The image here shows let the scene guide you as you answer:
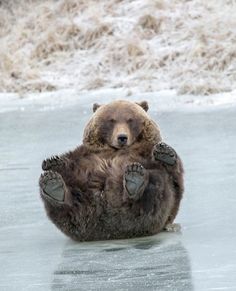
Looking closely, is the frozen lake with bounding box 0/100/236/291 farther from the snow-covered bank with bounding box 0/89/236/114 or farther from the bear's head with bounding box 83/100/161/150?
the snow-covered bank with bounding box 0/89/236/114

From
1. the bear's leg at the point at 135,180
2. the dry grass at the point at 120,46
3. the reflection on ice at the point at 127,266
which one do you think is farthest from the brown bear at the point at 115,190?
the dry grass at the point at 120,46

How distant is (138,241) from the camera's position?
630cm

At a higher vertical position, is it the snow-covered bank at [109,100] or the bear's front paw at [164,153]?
the bear's front paw at [164,153]

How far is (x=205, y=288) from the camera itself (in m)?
4.81

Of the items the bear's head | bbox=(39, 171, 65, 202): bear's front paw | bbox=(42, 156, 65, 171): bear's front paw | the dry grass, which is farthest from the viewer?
the dry grass

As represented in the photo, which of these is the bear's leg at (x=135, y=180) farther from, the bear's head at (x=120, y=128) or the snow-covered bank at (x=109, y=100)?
the snow-covered bank at (x=109, y=100)

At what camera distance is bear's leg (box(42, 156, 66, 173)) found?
634cm

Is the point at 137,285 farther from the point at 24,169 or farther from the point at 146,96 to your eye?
the point at 146,96

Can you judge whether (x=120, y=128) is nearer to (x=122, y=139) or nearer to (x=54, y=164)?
(x=122, y=139)

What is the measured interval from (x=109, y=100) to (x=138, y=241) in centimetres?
773

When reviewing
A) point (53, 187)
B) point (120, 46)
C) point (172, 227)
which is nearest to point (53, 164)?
point (53, 187)

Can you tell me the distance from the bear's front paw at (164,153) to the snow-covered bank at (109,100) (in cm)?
627

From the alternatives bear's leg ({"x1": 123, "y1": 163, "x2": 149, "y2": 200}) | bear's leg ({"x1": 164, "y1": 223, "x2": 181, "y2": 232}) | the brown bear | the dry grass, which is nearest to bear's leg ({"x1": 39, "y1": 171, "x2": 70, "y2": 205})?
Result: the brown bear

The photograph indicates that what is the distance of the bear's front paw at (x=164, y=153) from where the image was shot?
245 inches
